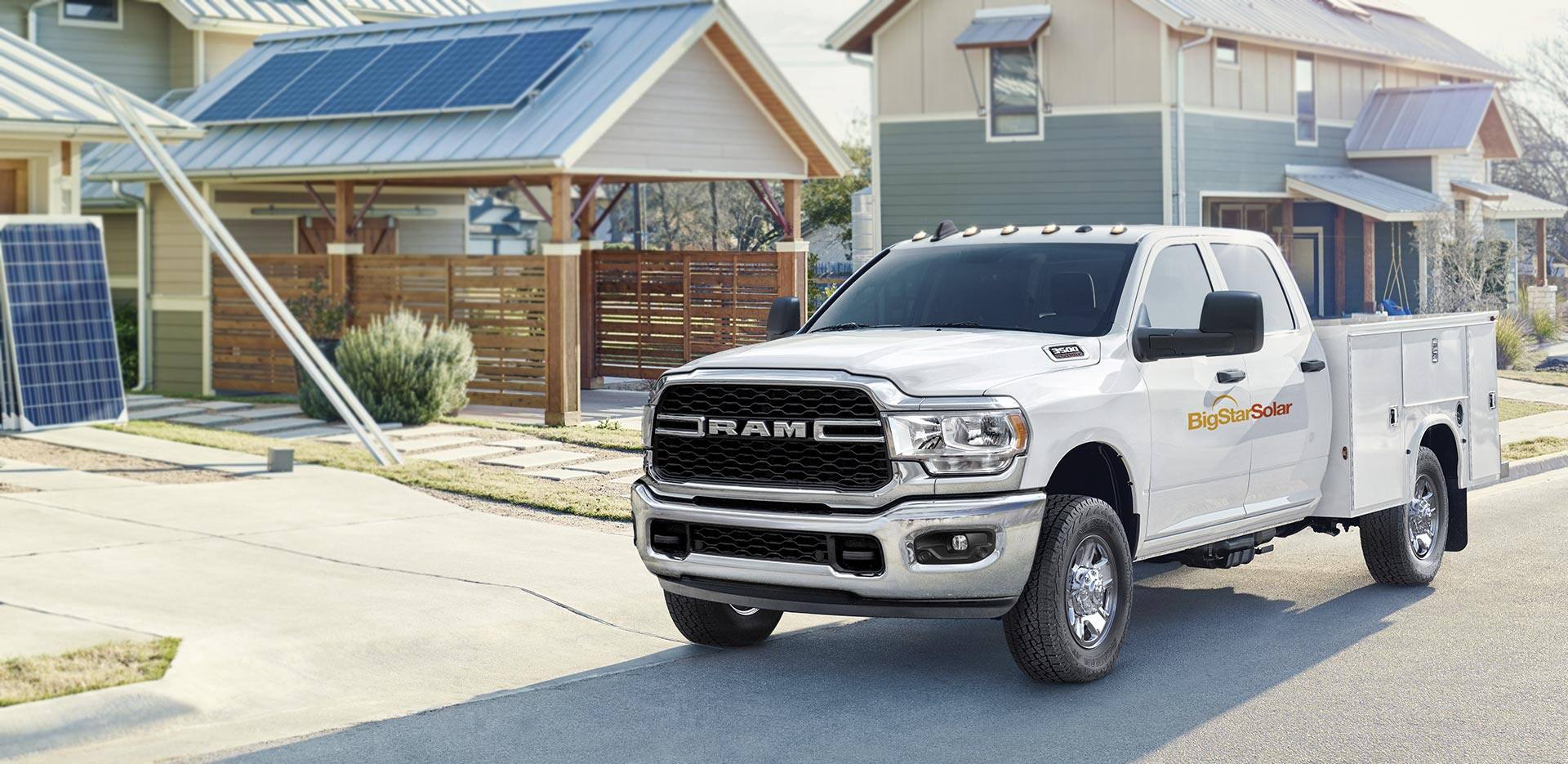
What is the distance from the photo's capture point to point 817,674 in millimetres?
8141

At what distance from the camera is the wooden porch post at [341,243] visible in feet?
70.3

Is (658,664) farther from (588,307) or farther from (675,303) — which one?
(588,307)

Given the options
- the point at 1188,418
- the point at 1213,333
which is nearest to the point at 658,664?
the point at 1188,418

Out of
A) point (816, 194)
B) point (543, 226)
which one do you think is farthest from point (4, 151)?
point (543, 226)

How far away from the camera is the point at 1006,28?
3112 cm

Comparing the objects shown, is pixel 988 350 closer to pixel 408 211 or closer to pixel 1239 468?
pixel 1239 468

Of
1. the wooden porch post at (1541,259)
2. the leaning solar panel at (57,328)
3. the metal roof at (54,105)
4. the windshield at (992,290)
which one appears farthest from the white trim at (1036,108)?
the windshield at (992,290)

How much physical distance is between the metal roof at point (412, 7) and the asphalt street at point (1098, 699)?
2483cm

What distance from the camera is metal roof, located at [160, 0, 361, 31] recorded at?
2683 cm

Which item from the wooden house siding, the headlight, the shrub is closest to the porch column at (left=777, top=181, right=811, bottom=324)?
the wooden house siding

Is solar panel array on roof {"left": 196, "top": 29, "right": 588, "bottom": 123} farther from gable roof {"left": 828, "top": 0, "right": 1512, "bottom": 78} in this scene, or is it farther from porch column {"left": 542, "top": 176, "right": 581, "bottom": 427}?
gable roof {"left": 828, "top": 0, "right": 1512, "bottom": 78}

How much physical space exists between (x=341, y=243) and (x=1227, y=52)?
17.4 meters

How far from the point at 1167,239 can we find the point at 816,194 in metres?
34.1

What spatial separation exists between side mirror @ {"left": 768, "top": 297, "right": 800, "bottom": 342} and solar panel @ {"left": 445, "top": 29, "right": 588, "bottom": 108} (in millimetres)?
11082
